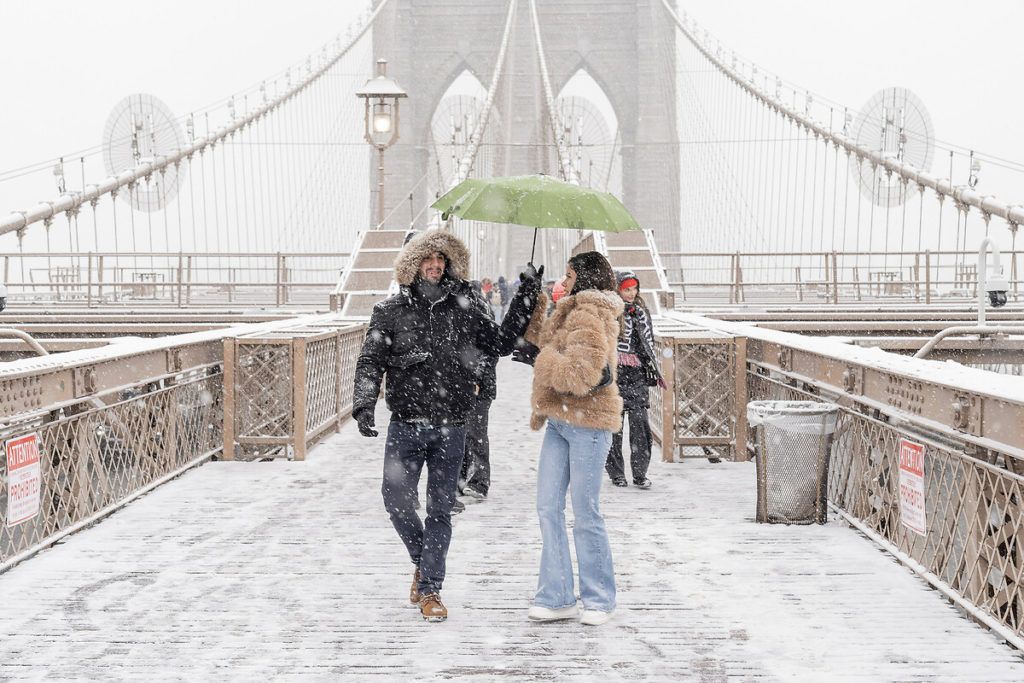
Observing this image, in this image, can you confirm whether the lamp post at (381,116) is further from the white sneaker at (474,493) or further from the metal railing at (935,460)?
the white sneaker at (474,493)

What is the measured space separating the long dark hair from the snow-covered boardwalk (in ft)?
4.55

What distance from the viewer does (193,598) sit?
15.9 feet

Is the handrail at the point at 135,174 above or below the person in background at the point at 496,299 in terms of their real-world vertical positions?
above

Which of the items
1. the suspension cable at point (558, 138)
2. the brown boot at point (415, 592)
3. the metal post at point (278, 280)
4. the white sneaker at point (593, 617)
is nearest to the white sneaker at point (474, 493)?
the brown boot at point (415, 592)

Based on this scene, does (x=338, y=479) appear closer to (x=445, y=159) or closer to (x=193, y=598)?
(x=193, y=598)

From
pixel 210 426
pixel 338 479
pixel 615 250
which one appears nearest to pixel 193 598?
pixel 338 479

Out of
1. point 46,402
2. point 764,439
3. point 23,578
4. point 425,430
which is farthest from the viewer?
point 764,439

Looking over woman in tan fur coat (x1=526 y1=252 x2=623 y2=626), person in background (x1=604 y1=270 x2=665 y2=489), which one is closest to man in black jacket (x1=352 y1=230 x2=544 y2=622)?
woman in tan fur coat (x1=526 y1=252 x2=623 y2=626)

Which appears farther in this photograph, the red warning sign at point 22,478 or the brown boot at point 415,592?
the red warning sign at point 22,478

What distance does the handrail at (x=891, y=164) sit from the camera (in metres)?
→ 17.9

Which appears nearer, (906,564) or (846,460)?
(906,564)

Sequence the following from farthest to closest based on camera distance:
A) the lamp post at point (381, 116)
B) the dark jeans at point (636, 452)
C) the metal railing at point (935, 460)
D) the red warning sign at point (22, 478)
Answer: the lamp post at point (381, 116) → the dark jeans at point (636, 452) → the red warning sign at point (22, 478) → the metal railing at point (935, 460)

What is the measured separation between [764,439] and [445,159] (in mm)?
53740

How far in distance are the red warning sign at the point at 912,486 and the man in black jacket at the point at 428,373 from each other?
6.39 feet
